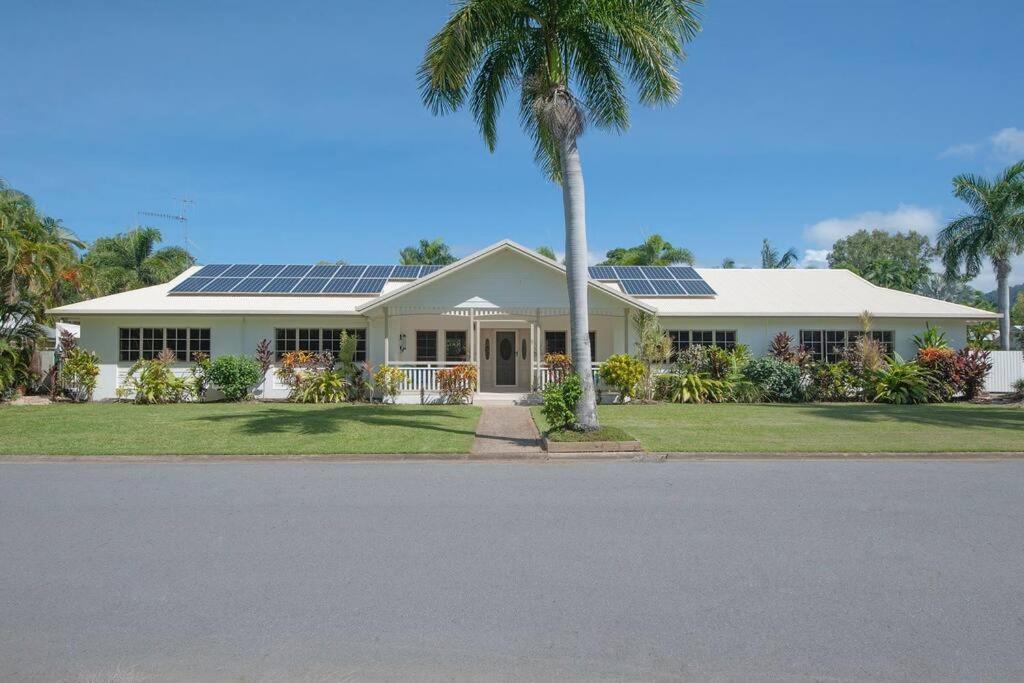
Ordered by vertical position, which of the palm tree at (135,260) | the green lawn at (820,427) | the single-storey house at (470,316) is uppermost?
the palm tree at (135,260)

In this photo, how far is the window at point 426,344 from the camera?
24.4 m

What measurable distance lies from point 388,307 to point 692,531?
15.5 meters

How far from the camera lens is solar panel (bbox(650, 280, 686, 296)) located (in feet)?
77.2

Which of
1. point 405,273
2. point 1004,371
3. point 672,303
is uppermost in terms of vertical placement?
point 405,273

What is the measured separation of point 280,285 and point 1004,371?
2403cm

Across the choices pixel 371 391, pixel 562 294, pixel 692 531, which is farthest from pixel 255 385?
pixel 692 531

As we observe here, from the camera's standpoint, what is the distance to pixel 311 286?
78.4 feet

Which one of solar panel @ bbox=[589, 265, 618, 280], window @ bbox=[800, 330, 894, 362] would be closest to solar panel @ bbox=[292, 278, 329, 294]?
solar panel @ bbox=[589, 265, 618, 280]

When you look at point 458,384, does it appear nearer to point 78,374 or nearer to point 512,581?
point 78,374

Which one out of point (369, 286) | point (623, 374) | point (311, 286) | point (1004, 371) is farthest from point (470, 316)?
point (1004, 371)

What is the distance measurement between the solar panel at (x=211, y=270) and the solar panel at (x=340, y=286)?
426 cm

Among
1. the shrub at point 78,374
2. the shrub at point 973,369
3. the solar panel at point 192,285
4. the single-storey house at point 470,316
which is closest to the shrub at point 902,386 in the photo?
the shrub at point 973,369

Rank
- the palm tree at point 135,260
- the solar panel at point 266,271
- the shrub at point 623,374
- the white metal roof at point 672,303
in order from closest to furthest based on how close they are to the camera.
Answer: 1. the shrub at point 623,374
2. the white metal roof at point 672,303
3. the solar panel at point 266,271
4. the palm tree at point 135,260

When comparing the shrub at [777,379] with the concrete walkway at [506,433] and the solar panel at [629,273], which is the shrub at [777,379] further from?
the concrete walkway at [506,433]
